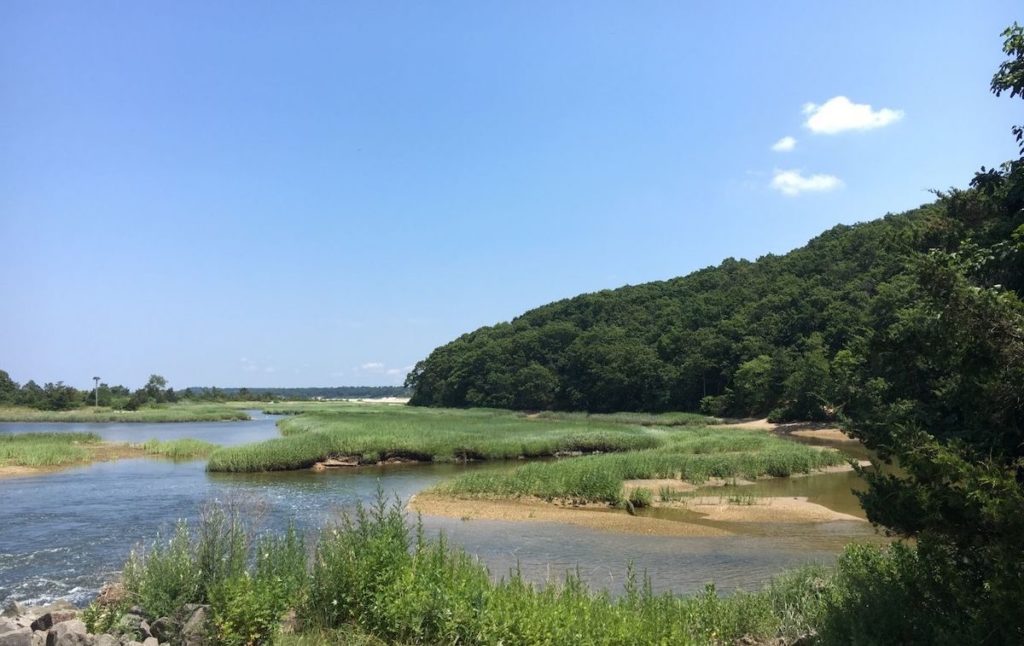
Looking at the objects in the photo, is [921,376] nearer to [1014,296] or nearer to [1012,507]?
[1014,296]

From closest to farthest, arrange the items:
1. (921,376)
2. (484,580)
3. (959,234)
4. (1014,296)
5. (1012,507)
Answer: (1012,507) < (1014,296) < (921,376) < (484,580) < (959,234)

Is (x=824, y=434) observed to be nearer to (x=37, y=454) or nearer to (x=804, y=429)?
(x=804, y=429)

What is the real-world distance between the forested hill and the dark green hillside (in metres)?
0.22

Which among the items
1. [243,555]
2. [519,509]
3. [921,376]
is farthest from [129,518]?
[921,376]

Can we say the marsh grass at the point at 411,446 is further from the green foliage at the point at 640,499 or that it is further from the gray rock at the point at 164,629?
the gray rock at the point at 164,629

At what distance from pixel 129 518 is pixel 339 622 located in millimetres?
17310

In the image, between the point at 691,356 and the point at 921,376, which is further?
the point at 691,356

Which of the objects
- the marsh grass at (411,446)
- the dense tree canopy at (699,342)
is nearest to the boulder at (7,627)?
the marsh grass at (411,446)

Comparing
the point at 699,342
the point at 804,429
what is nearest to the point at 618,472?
the point at 804,429

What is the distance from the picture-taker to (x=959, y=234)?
33.2 ft

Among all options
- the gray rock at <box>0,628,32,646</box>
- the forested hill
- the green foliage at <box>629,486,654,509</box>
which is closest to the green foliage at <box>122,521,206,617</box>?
the gray rock at <box>0,628,32,646</box>

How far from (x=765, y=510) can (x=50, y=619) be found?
2082cm

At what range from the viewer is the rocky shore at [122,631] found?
762 centimetres

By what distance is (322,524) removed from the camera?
12.4 meters
